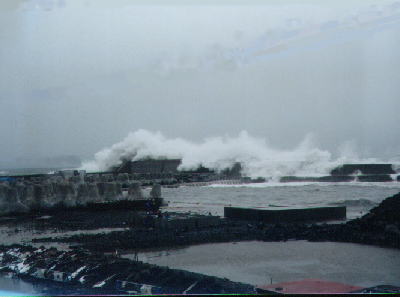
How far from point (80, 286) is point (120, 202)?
22847 mm

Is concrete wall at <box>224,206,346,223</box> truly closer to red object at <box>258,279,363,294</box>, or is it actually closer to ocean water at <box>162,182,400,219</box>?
ocean water at <box>162,182,400,219</box>

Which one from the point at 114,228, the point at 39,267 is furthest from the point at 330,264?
the point at 114,228

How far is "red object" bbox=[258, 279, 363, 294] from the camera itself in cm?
1269

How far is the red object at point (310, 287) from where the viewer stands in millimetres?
12688

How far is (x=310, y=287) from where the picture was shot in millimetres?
13219

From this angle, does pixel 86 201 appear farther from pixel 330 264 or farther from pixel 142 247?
pixel 330 264

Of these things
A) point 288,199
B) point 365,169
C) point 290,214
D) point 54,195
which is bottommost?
point 290,214

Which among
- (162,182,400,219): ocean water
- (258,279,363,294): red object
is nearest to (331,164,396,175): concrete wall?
(162,182,400,219): ocean water

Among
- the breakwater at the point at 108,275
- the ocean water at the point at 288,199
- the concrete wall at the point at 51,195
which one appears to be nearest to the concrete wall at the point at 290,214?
the ocean water at the point at 288,199

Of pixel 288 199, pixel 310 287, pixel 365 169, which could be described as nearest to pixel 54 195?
pixel 288 199

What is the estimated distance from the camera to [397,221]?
70.1ft

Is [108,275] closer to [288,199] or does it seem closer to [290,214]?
[290,214]

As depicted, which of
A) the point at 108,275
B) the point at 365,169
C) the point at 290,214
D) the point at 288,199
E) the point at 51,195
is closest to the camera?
the point at 108,275

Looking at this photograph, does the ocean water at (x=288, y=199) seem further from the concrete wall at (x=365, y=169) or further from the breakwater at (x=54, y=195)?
the concrete wall at (x=365, y=169)
